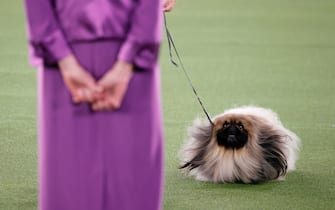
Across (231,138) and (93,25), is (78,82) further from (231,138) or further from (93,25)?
(231,138)

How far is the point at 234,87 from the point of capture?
7.23m

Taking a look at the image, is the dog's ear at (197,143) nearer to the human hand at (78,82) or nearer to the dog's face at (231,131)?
the dog's face at (231,131)

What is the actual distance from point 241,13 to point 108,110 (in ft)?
28.0

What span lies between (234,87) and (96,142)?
4844 millimetres

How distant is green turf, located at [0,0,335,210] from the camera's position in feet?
15.6

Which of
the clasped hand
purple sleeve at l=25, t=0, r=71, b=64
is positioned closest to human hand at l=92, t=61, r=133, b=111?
the clasped hand

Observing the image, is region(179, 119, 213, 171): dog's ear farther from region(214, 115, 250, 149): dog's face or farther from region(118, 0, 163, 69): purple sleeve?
region(118, 0, 163, 69): purple sleeve

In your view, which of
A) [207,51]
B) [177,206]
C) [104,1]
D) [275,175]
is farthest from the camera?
[207,51]

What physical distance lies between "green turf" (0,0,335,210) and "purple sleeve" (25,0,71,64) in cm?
214

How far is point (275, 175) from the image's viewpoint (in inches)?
194

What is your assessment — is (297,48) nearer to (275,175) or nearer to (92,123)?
(275,175)

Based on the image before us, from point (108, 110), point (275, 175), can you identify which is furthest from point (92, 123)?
point (275, 175)

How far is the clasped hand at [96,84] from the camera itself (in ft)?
7.77

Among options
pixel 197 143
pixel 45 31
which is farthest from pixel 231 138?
pixel 45 31
